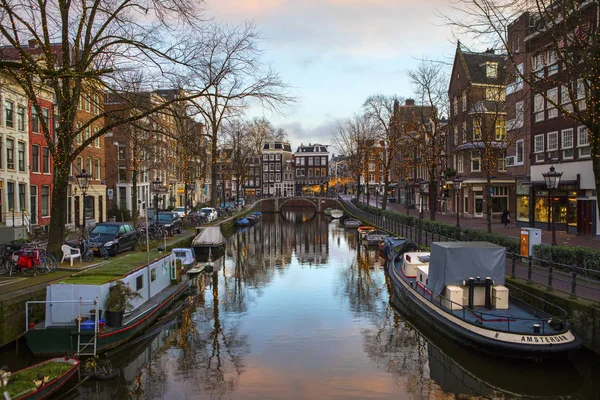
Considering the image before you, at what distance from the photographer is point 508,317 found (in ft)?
44.3

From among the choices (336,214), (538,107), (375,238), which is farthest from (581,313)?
(336,214)

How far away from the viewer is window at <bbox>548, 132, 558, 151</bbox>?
31692mm

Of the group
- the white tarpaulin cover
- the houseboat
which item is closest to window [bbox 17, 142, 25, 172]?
the white tarpaulin cover

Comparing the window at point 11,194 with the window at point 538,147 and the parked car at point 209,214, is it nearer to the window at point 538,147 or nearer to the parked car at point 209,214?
the parked car at point 209,214

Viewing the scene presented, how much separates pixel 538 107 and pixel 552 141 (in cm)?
318

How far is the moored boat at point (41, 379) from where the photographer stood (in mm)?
9828

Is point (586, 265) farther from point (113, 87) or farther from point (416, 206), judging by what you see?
point (416, 206)

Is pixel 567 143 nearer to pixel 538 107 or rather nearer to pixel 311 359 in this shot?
pixel 538 107

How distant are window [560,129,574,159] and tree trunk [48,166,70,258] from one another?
28.9 meters

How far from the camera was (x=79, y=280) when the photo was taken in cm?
1413

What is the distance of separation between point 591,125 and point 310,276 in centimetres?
1668

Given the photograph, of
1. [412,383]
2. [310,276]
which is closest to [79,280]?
[412,383]

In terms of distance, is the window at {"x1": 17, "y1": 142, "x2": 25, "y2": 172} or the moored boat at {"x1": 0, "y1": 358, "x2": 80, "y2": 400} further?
the window at {"x1": 17, "y1": 142, "x2": 25, "y2": 172}

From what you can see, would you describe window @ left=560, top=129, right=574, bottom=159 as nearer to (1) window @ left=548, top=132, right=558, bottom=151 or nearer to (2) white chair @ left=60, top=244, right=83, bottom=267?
(1) window @ left=548, top=132, right=558, bottom=151
